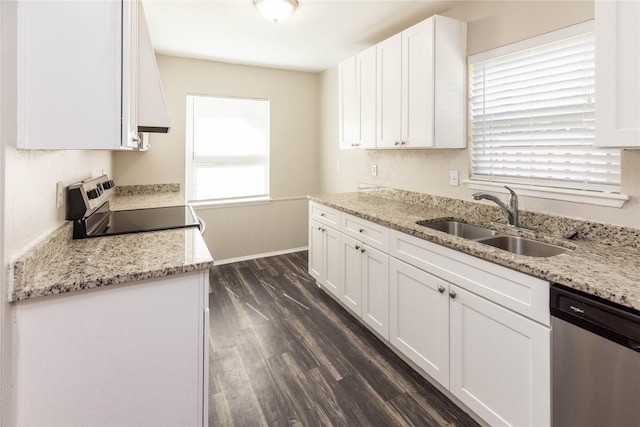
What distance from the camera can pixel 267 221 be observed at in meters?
4.37

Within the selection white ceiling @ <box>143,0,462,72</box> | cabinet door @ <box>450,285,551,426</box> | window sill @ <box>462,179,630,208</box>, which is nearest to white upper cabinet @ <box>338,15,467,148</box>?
white ceiling @ <box>143,0,462,72</box>

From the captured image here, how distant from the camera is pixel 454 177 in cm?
250

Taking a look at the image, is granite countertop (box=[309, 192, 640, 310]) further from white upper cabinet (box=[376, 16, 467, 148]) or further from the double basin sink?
white upper cabinet (box=[376, 16, 467, 148])

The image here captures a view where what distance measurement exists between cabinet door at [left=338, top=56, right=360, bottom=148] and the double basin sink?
1232 mm

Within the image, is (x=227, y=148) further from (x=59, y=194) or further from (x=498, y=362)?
(x=498, y=362)

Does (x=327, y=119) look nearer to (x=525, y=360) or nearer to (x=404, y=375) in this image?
(x=404, y=375)

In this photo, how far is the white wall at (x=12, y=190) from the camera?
105 cm

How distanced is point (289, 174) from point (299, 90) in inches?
42.5

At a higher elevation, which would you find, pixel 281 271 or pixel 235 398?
pixel 281 271

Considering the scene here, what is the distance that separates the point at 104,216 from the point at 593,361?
2.58 m

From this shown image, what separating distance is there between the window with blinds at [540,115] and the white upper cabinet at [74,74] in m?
1.96

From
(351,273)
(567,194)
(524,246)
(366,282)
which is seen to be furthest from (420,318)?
(567,194)

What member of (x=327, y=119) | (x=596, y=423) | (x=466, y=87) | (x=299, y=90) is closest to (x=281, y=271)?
(x=327, y=119)

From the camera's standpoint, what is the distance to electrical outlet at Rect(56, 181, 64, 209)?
1630mm
